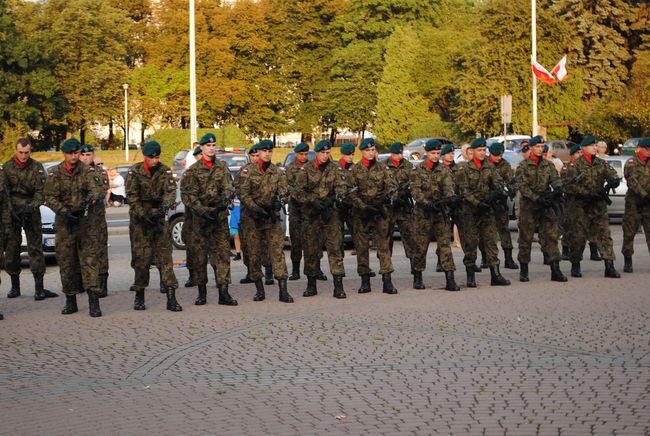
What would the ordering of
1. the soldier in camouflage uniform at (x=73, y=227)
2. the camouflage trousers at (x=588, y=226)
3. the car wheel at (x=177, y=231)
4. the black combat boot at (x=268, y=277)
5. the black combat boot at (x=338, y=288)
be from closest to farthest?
the soldier in camouflage uniform at (x=73, y=227), the black combat boot at (x=338, y=288), the black combat boot at (x=268, y=277), the camouflage trousers at (x=588, y=226), the car wheel at (x=177, y=231)

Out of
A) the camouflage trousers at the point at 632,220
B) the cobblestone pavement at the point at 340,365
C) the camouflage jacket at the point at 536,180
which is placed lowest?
the cobblestone pavement at the point at 340,365

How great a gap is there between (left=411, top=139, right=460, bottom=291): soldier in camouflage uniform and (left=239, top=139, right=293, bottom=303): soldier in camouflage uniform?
193 centimetres

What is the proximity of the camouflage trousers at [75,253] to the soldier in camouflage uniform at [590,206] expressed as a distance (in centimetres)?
701

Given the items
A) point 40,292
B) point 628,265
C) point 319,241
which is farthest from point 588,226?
point 40,292

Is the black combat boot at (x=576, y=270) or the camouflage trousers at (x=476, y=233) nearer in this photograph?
the camouflage trousers at (x=476, y=233)

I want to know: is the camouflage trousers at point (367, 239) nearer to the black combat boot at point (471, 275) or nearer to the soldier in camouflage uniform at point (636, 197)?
the black combat boot at point (471, 275)

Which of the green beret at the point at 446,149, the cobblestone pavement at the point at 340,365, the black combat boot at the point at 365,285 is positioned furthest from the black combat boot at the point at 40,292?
the green beret at the point at 446,149

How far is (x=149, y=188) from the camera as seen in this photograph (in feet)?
43.1

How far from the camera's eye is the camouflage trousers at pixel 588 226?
614 inches

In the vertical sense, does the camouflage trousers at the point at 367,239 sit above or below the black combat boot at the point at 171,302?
above

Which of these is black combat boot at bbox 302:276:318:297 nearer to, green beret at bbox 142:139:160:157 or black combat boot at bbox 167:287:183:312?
black combat boot at bbox 167:287:183:312

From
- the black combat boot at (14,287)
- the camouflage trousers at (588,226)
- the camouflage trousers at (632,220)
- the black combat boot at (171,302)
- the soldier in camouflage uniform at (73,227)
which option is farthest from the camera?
the camouflage trousers at (632,220)

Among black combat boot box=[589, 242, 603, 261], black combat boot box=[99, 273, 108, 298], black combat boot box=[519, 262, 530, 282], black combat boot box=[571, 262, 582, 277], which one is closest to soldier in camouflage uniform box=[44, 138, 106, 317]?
black combat boot box=[99, 273, 108, 298]

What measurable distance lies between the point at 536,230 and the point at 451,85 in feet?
182
